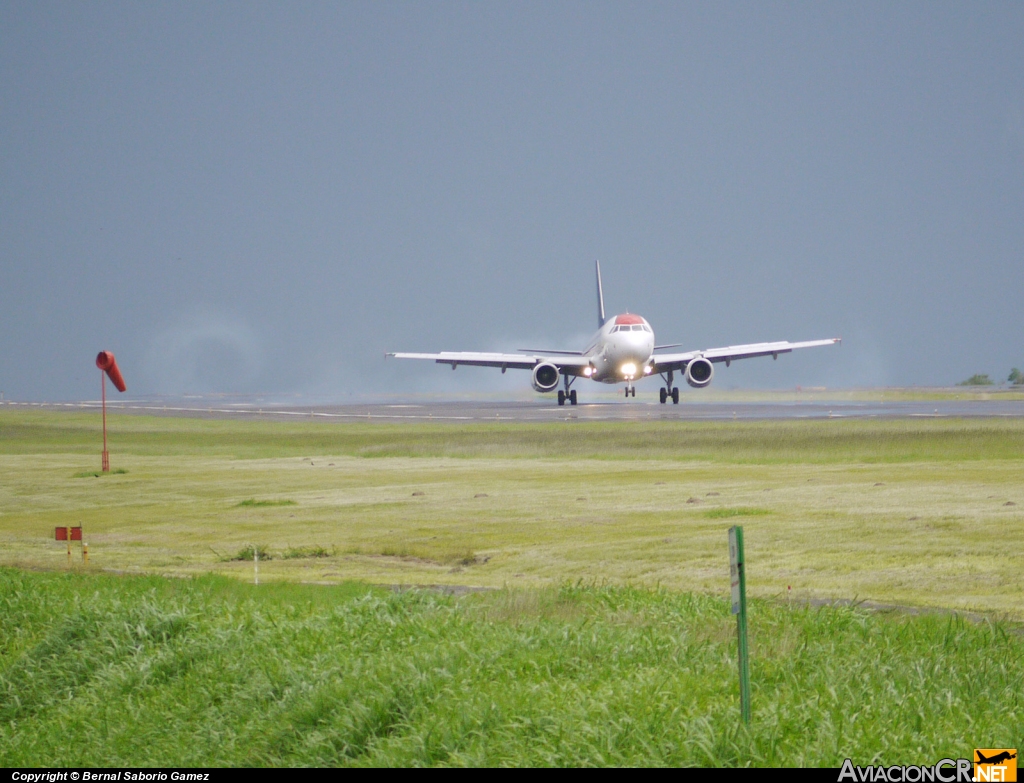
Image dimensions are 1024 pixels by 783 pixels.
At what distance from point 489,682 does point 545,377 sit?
5395 cm

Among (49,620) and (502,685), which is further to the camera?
(49,620)

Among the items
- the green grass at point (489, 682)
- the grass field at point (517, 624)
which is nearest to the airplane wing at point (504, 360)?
the grass field at point (517, 624)

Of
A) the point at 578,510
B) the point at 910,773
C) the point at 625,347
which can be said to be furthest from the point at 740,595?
the point at 625,347

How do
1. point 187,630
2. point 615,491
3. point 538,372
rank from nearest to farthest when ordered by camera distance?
point 187,630
point 615,491
point 538,372

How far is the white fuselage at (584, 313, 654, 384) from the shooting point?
190 feet

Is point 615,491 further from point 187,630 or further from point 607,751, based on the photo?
point 607,751

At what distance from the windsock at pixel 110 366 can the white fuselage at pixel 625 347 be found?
1132 inches

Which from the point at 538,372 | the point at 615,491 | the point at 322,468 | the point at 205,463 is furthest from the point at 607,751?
the point at 538,372

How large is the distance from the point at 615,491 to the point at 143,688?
1520 centimetres

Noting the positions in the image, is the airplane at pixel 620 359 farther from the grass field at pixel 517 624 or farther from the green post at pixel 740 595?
the green post at pixel 740 595

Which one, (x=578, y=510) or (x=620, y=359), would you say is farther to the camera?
(x=620, y=359)

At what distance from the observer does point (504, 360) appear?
218ft

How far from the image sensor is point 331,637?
10461mm

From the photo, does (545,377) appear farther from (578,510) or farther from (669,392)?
(578,510)
